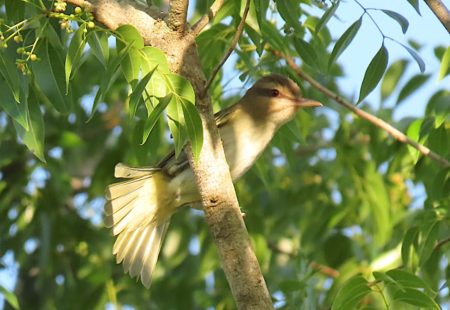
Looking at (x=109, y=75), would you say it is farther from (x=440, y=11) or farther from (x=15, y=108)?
(x=440, y=11)

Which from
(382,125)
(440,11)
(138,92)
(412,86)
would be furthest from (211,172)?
(412,86)

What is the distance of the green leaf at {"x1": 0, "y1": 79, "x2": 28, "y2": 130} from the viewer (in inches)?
128

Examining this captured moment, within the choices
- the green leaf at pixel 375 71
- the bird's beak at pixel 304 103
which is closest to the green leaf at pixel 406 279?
the green leaf at pixel 375 71

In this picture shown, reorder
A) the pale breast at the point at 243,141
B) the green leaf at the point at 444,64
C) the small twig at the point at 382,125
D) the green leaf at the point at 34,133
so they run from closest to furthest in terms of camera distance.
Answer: the green leaf at the point at 34,133 → the green leaf at the point at 444,64 → the small twig at the point at 382,125 → the pale breast at the point at 243,141

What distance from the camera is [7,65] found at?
A: 3184 millimetres

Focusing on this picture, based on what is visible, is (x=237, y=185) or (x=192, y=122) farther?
(x=237, y=185)

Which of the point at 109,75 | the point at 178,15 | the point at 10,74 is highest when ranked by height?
the point at 178,15

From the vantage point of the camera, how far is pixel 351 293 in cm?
355

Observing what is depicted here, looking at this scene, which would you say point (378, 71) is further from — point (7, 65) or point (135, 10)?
point (7, 65)

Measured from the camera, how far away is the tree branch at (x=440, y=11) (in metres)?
3.24

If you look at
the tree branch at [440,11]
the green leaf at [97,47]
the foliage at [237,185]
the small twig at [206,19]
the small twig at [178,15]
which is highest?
the tree branch at [440,11]

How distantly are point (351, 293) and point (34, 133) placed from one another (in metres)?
1.34

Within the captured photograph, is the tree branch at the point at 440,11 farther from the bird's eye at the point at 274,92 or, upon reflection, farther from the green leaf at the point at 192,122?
the bird's eye at the point at 274,92

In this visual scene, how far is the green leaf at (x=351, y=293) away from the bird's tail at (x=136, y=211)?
1439 mm
